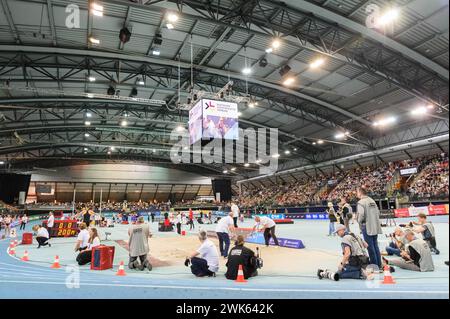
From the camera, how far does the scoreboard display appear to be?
68.3 feet

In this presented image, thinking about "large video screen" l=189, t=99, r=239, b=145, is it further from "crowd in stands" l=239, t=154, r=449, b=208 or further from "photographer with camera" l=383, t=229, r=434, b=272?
"crowd in stands" l=239, t=154, r=449, b=208

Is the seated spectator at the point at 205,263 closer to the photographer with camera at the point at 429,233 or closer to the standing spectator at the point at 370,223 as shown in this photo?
the standing spectator at the point at 370,223

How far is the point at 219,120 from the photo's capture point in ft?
55.7

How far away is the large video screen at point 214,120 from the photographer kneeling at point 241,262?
31.9ft

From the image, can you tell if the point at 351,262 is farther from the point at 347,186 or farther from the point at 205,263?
the point at 347,186

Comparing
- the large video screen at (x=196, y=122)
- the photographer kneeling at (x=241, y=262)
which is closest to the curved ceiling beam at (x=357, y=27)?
the large video screen at (x=196, y=122)

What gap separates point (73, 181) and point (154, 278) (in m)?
48.5

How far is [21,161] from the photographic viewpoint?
1784 inches

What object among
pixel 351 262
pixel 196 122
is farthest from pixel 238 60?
pixel 351 262

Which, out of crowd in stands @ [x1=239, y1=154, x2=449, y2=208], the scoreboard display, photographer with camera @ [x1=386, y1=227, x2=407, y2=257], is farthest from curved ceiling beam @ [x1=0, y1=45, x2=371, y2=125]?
photographer with camera @ [x1=386, y1=227, x2=407, y2=257]

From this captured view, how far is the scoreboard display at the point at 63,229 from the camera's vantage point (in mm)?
20811

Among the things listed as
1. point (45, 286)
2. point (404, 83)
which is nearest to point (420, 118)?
point (404, 83)

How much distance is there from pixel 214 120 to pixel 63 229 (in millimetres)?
13772

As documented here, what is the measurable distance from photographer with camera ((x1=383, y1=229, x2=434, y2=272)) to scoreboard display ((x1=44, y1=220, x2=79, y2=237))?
68.5 feet
